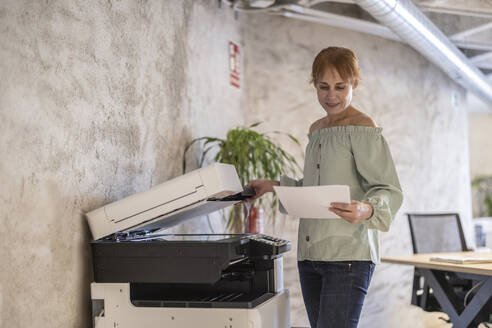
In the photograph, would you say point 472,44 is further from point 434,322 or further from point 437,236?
point 434,322

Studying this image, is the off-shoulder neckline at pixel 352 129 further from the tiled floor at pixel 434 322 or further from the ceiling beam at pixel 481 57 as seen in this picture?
the ceiling beam at pixel 481 57

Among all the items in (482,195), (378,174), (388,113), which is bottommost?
(482,195)

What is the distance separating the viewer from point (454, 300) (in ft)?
11.2

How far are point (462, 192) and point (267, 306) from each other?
519 centimetres

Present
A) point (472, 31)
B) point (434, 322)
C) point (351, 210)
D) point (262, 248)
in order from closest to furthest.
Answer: point (351, 210)
point (262, 248)
point (472, 31)
point (434, 322)

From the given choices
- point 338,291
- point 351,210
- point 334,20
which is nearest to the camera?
point 351,210

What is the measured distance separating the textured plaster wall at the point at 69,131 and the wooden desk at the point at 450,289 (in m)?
1.52

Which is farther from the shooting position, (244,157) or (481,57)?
(481,57)

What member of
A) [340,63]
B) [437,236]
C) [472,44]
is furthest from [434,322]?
[340,63]

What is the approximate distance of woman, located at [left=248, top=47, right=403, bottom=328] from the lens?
196 centimetres

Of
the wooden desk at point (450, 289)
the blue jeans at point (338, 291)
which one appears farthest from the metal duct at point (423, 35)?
the blue jeans at point (338, 291)

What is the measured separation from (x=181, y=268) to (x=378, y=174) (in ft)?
2.56

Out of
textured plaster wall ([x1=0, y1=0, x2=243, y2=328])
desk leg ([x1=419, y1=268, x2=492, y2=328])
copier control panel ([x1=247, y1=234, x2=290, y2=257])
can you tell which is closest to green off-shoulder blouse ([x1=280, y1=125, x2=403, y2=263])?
copier control panel ([x1=247, y1=234, x2=290, y2=257])

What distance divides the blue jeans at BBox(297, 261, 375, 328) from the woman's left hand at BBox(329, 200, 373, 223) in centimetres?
24
